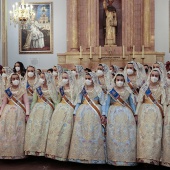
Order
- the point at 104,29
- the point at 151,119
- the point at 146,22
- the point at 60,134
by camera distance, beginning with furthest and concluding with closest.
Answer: the point at 104,29 → the point at 146,22 → the point at 60,134 → the point at 151,119

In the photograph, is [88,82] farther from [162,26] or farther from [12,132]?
[162,26]

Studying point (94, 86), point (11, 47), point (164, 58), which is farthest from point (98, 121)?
point (11, 47)

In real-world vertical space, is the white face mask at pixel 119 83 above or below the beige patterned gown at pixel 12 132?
above

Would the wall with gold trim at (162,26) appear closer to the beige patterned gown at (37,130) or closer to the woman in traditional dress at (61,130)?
the woman in traditional dress at (61,130)

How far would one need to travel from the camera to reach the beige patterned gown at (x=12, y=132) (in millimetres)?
5312

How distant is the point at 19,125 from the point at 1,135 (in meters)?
0.32

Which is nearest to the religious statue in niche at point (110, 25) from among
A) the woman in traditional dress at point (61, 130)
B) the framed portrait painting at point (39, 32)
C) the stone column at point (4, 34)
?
the framed portrait painting at point (39, 32)

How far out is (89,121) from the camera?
16.5ft

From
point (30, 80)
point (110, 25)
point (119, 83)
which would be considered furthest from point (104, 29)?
point (119, 83)

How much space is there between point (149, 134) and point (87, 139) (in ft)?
2.85

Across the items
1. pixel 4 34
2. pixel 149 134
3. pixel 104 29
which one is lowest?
pixel 149 134

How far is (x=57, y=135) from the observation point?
5176 millimetres

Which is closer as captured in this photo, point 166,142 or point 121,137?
point 166,142

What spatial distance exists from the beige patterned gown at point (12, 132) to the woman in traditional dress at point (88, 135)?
2.71 feet
